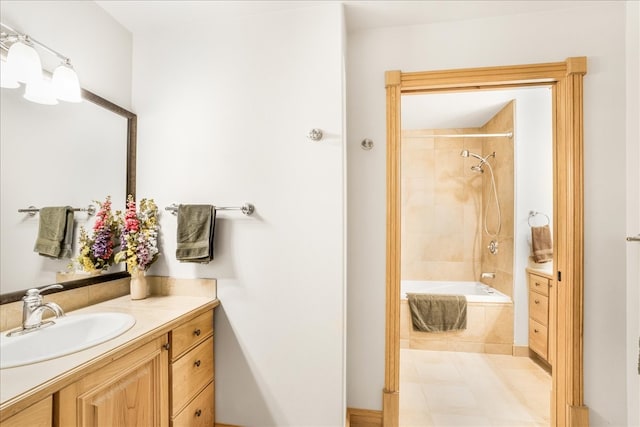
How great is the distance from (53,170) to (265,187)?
1.00 metres

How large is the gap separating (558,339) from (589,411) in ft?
1.31

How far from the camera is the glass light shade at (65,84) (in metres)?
1.37

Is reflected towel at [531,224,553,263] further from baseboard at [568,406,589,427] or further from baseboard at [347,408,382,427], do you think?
baseboard at [347,408,382,427]

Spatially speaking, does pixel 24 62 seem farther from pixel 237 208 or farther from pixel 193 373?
pixel 193 373

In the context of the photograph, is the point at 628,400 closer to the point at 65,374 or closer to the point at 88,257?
the point at 65,374

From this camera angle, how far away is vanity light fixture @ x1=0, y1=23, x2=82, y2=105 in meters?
1.22

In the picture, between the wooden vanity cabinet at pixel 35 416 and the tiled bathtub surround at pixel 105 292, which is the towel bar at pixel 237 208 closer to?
the tiled bathtub surround at pixel 105 292

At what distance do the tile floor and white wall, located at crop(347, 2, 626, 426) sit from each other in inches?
14.1

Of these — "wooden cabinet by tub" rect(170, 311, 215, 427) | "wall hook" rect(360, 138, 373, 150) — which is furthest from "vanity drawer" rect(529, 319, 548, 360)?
"wooden cabinet by tub" rect(170, 311, 215, 427)

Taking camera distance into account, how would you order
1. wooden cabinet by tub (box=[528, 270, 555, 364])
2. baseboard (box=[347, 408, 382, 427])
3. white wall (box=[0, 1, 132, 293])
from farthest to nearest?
wooden cabinet by tub (box=[528, 270, 555, 364]) → baseboard (box=[347, 408, 382, 427]) → white wall (box=[0, 1, 132, 293])

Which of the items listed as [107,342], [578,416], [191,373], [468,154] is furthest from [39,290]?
[468,154]

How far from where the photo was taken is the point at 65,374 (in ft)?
2.86

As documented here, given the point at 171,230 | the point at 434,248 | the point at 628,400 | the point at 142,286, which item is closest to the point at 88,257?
the point at 142,286

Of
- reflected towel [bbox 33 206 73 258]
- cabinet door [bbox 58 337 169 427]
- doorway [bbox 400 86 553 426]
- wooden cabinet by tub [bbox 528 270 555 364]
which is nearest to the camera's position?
cabinet door [bbox 58 337 169 427]
